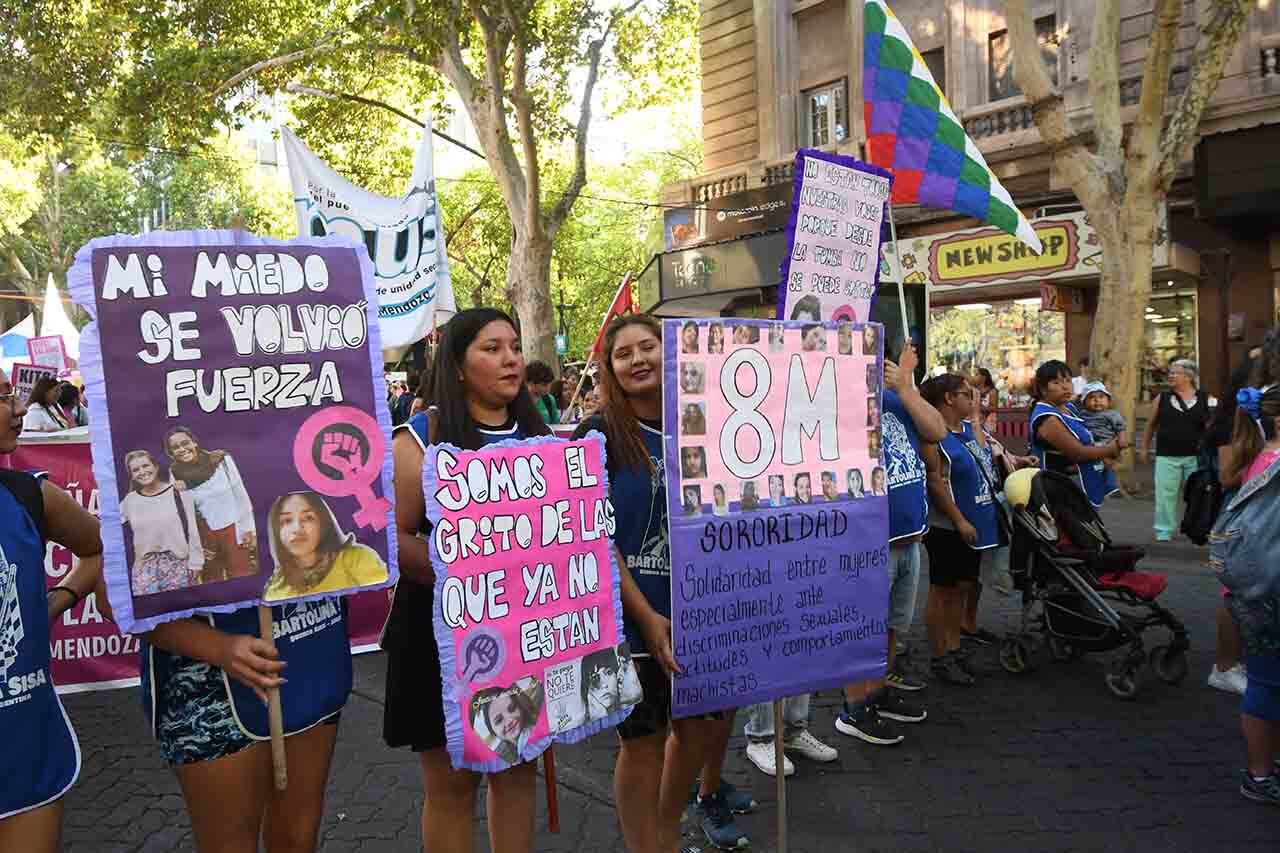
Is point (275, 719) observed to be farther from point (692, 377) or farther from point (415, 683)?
point (692, 377)

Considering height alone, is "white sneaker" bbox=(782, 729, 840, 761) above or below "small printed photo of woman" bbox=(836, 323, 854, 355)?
below

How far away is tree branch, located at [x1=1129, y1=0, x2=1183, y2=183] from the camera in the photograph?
1149cm

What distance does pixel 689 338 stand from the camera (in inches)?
116

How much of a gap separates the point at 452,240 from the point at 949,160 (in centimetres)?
3202

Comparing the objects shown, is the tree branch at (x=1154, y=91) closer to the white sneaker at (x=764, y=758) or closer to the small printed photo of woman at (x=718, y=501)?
the white sneaker at (x=764, y=758)

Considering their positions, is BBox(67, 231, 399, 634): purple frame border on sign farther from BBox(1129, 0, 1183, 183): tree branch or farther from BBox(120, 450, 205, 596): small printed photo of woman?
BBox(1129, 0, 1183, 183): tree branch

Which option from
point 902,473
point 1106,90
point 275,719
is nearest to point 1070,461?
point 902,473

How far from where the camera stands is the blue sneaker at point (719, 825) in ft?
12.4

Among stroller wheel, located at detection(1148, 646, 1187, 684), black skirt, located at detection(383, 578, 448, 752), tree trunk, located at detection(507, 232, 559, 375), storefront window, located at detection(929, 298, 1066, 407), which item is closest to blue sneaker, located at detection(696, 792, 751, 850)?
black skirt, located at detection(383, 578, 448, 752)

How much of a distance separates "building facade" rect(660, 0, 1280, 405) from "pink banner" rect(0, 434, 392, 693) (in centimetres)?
1311

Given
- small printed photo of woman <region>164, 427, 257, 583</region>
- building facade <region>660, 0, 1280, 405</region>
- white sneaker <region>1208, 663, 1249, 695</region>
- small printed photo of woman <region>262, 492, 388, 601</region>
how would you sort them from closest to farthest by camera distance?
1. small printed photo of woman <region>164, 427, 257, 583</region>
2. small printed photo of woman <region>262, 492, 388, 601</region>
3. white sneaker <region>1208, 663, 1249, 695</region>
4. building facade <region>660, 0, 1280, 405</region>

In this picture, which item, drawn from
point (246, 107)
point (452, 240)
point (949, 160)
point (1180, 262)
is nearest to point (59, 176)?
point (452, 240)

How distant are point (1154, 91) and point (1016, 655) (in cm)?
868

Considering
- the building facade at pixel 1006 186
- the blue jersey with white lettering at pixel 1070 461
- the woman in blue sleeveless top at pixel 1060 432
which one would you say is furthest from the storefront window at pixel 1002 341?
the woman in blue sleeveless top at pixel 1060 432
